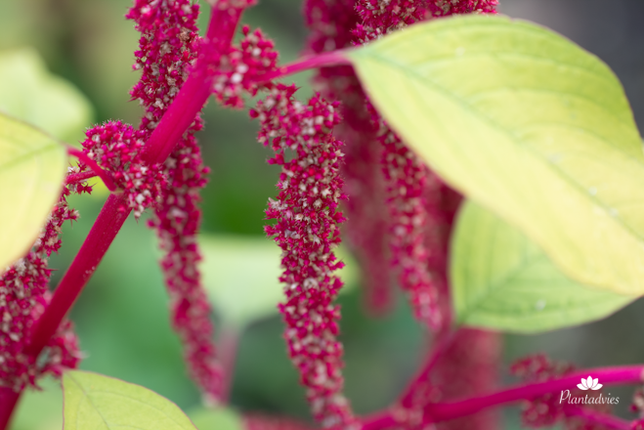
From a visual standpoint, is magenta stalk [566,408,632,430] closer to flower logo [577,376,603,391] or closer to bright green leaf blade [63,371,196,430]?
flower logo [577,376,603,391]

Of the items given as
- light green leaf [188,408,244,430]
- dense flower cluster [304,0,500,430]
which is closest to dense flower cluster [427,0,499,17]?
dense flower cluster [304,0,500,430]

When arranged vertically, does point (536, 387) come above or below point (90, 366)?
below

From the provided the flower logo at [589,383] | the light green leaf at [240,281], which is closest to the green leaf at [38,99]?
the light green leaf at [240,281]

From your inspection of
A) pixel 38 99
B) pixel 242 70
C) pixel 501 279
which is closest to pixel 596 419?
pixel 501 279

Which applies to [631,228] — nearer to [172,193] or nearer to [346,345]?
[172,193]

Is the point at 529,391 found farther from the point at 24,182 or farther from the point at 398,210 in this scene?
the point at 24,182

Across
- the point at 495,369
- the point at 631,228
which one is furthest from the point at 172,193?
the point at 495,369

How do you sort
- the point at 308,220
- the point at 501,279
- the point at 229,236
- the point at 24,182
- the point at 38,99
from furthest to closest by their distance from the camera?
the point at 229,236 < the point at 38,99 < the point at 501,279 < the point at 308,220 < the point at 24,182

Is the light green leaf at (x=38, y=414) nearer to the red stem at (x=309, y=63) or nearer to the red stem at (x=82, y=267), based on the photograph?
the red stem at (x=82, y=267)
